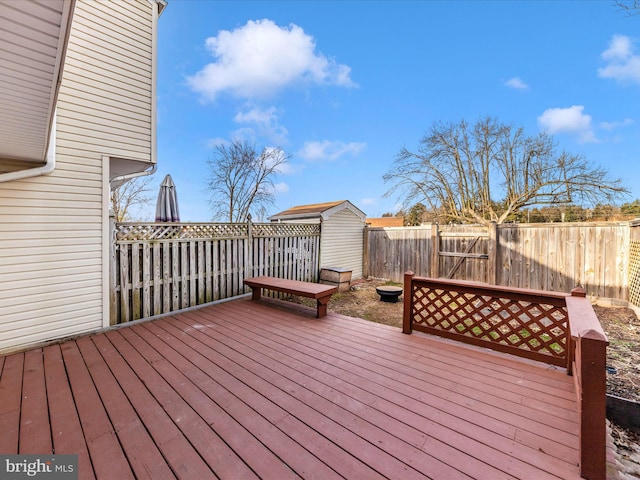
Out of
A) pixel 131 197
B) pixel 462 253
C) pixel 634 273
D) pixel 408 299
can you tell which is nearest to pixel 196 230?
pixel 408 299

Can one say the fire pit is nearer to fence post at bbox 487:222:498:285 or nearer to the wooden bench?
the wooden bench

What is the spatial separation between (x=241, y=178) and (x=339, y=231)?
7791mm

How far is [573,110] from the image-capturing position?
1337 cm

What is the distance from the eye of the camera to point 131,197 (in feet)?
36.9

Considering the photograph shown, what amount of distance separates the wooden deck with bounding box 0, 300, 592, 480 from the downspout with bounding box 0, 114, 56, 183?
→ 208cm

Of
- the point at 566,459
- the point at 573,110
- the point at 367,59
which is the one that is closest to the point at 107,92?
the point at 566,459

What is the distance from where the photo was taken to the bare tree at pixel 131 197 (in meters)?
10.8

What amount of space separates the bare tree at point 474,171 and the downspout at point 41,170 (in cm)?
1269

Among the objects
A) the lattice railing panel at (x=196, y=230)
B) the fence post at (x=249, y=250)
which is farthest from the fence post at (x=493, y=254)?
the fence post at (x=249, y=250)

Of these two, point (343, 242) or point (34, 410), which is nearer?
point (34, 410)

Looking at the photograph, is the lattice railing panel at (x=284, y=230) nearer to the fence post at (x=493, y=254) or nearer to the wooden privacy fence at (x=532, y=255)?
the wooden privacy fence at (x=532, y=255)

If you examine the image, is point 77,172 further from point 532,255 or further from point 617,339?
point 532,255

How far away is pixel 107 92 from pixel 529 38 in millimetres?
12081

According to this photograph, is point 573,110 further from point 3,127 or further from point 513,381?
point 3,127
